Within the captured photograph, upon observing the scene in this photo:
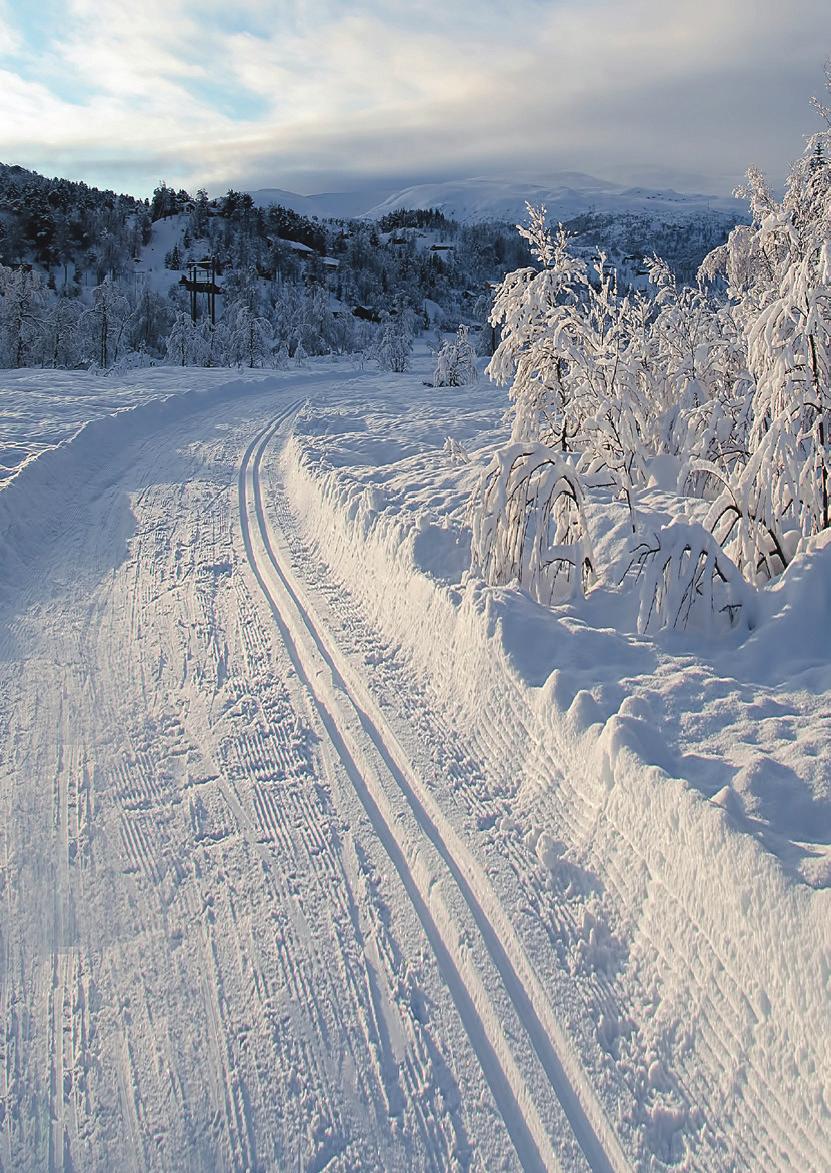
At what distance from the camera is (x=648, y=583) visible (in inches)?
196

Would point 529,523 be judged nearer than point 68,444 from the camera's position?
Yes

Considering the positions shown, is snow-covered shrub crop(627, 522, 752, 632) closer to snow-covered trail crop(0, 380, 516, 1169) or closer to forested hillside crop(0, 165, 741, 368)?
snow-covered trail crop(0, 380, 516, 1169)

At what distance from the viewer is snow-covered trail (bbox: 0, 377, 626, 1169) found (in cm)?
233

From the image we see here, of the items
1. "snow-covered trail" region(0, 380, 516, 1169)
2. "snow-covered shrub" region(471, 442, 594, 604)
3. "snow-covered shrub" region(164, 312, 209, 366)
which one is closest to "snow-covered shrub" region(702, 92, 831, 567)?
"snow-covered shrub" region(471, 442, 594, 604)

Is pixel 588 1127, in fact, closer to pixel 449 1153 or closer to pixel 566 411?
pixel 449 1153

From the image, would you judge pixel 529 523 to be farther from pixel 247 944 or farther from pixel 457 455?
pixel 457 455

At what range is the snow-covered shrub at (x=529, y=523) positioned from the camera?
18.2 feet

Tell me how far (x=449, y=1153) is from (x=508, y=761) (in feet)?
6.59

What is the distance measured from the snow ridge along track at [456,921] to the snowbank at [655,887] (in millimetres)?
142

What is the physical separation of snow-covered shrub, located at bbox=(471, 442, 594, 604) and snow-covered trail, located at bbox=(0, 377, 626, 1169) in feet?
4.83

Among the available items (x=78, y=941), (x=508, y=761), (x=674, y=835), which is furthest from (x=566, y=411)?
(x=78, y=941)

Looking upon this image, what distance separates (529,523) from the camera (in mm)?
5797

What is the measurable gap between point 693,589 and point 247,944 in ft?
11.2

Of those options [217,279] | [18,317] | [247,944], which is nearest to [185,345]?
[18,317]
